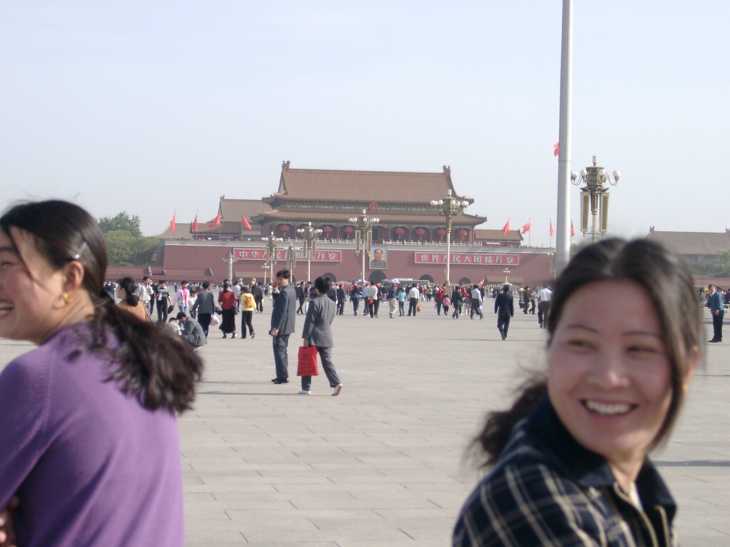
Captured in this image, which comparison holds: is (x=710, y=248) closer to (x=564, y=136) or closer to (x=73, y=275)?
(x=564, y=136)

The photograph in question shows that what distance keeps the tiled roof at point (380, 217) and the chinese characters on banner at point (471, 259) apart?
2.43m

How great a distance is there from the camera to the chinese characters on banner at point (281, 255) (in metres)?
71.4

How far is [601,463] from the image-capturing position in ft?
4.69

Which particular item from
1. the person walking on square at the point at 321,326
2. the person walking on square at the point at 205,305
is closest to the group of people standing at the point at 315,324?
the person walking on square at the point at 321,326

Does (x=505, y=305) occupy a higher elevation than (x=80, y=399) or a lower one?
lower

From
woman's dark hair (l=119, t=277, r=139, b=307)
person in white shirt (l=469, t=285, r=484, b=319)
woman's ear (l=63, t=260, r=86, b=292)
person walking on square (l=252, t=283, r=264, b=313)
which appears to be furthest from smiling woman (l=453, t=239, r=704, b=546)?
person in white shirt (l=469, t=285, r=484, b=319)

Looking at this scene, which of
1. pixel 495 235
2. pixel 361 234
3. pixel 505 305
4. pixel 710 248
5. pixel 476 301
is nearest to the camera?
pixel 505 305

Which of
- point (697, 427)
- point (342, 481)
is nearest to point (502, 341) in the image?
point (697, 427)

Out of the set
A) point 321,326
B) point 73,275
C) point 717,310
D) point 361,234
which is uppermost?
point 361,234

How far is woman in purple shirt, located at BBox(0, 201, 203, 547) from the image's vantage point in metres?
1.78

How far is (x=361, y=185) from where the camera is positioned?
74.2m

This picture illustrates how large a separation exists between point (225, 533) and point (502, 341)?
17.1 meters

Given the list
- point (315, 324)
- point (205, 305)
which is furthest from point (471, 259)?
point (315, 324)

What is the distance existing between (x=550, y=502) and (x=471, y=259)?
71331 millimetres
